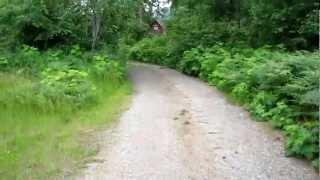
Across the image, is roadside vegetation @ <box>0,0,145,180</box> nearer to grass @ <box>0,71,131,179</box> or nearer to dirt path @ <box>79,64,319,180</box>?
grass @ <box>0,71,131,179</box>

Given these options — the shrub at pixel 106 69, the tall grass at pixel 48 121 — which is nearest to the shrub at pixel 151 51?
the shrub at pixel 106 69

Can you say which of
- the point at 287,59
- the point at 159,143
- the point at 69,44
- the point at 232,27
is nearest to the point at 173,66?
the point at 232,27

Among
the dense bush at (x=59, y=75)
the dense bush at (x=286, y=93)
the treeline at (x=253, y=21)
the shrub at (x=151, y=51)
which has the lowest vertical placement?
the shrub at (x=151, y=51)

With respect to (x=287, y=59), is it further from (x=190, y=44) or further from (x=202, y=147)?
(x=190, y=44)

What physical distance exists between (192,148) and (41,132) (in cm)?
320

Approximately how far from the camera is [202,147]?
9.16 metres

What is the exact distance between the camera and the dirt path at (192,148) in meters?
7.64

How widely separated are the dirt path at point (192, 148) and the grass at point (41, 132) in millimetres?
466

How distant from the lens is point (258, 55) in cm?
1712

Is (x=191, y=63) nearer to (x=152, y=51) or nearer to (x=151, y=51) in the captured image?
(x=152, y=51)

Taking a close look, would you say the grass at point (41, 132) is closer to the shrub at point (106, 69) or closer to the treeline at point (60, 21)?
the shrub at point (106, 69)

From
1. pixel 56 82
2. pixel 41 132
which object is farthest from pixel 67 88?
pixel 41 132

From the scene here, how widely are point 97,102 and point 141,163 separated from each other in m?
6.13

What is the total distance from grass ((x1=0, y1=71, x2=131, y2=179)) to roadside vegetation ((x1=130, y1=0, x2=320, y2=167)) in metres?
3.54
